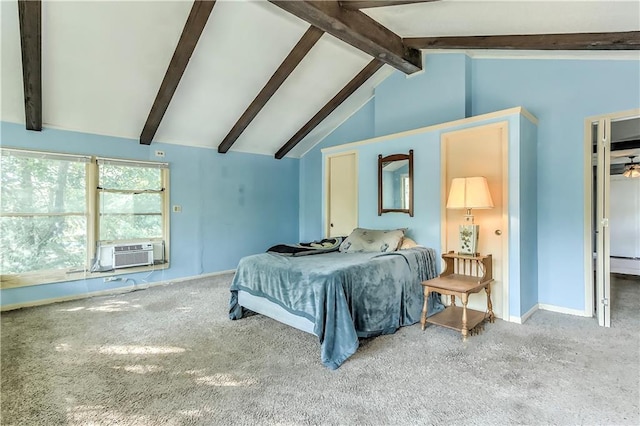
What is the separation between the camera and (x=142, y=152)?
4.79 metres

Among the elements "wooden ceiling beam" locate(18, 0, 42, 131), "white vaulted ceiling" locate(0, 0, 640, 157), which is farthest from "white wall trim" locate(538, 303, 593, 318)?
"wooden ceiling beam" locate(18, 0, 42, 131)

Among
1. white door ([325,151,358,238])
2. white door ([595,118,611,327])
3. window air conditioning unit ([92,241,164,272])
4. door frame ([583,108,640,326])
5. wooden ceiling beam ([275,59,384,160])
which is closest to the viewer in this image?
white door ([595,118,611,327])

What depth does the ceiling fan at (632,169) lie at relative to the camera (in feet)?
17.2

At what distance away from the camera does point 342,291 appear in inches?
96.9

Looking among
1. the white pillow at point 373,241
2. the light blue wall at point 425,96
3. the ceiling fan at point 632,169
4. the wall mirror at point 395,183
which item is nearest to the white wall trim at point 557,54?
the light blue wall at point 425,96

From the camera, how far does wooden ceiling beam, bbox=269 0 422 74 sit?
2.84 m

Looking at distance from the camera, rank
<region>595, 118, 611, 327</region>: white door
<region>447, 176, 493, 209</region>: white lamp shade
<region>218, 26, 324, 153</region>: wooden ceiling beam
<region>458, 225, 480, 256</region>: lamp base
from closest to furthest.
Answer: <region>447, 176, 493, 209</region>: white lamp shade < <region>595, 118, 611, 327</region>: white door < <region>458, 225, 480, 256</region>: lamp base < <region>218, 26, 324, 153</region>: wooden ceiling beam

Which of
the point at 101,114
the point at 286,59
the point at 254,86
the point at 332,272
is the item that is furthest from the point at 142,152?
the point at 332,272

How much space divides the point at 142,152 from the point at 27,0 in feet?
7.66

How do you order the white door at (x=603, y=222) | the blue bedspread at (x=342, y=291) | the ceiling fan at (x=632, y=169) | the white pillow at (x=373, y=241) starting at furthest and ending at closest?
the ceiling fan at (x=632, y=169) < the white pillow at (x=373, y=241) < the white door at (x=603, y=222) < the blue bedspread at (x=342, y=291)

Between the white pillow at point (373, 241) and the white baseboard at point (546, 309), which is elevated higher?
the white pillow at point (373, 241)

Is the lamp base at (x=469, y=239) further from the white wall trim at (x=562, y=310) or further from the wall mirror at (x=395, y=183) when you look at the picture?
the white wall trim at (x=562, y=310)

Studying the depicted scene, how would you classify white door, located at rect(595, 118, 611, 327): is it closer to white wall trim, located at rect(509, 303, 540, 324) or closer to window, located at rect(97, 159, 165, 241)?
white wall trim, located at rect(509, 303, 540, 324)

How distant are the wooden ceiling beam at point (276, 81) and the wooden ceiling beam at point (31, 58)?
2396mm
